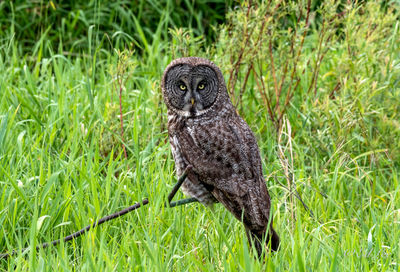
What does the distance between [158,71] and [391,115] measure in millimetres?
1973

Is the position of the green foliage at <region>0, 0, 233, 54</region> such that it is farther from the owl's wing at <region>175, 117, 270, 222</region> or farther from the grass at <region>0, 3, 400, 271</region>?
the owl's wing at <region>175, 117, 270, 222</region>

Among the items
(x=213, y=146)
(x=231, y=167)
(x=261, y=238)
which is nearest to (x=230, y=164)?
(x=231, y=167)

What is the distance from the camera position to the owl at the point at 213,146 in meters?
3.23

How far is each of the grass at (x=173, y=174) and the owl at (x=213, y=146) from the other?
14cm

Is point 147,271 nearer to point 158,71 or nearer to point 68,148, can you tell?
point 68,148

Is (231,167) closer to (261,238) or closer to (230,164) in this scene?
(230,164)

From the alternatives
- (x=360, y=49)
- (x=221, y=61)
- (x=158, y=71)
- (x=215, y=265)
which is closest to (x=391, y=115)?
(x=360, y=49)

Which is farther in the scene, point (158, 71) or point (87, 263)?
point (158, 71)

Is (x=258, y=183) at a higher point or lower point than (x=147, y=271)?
higher

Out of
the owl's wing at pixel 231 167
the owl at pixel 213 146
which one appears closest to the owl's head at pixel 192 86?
the owl at pixel 213 146

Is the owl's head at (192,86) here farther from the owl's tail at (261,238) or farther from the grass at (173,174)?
the owl's tail at (261,238)

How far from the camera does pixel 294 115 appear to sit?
5.02 metres

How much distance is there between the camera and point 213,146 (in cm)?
332

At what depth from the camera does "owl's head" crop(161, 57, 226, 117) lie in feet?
11.0
